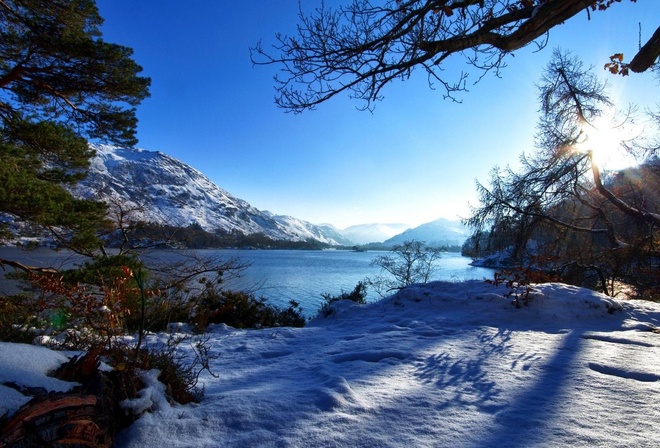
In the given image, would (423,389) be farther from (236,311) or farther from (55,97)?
(55,97)

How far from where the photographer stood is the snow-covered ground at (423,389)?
1.74m

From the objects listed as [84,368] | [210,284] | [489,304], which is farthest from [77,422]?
[210,284]

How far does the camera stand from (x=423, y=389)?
2.43 m

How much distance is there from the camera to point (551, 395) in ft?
7.57

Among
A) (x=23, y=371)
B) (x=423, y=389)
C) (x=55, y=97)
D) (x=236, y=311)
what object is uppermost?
(x=55, y=97)

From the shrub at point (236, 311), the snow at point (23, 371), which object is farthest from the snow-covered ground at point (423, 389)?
the shrub at point (236, 311)

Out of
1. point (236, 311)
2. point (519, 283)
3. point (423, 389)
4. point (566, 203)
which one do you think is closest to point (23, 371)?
point (423, 389)

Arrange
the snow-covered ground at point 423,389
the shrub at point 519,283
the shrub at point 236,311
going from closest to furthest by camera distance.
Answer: the snow-covered ground at point 423,389 < the shrub at point 519,283 < the shrub at point 236,311

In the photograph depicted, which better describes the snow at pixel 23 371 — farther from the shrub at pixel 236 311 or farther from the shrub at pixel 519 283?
the shrub at pixel 519 283

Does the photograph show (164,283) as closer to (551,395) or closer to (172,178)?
(551,395)

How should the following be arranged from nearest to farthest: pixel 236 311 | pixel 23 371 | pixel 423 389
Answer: pixel 23 371 < pixel 423 389 < pixel 236 311

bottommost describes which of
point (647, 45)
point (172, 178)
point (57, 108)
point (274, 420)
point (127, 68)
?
point (274, 420)

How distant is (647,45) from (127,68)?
8.73 metres

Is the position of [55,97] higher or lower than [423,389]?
higher
